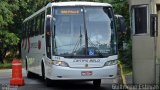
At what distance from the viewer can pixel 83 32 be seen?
17500 millimetres

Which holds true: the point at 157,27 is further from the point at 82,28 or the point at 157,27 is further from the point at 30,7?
the point at 30,7

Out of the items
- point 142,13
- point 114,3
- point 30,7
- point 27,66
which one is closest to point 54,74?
point 142,13

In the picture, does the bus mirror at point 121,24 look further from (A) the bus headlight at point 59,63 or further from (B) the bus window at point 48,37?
(B) the bus window at point 48,37

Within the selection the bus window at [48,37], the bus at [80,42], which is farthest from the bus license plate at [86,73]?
the bus window at [48,37]

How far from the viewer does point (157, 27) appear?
634 inches

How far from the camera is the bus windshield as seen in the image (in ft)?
56.7

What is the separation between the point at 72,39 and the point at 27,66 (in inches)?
359

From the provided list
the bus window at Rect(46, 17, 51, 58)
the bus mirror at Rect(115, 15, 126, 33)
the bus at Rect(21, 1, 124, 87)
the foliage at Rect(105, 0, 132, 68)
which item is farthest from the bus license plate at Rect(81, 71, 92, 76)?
the foliage at Rect(105, 0, 132, 68)

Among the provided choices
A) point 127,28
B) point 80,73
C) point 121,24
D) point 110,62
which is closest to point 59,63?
point 80,73

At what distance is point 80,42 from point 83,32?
16.8 inches

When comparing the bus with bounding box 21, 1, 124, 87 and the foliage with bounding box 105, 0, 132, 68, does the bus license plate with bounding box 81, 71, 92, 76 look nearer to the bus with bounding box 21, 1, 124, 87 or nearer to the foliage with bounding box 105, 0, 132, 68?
the bus with bounding box 21, 1, 124, 87

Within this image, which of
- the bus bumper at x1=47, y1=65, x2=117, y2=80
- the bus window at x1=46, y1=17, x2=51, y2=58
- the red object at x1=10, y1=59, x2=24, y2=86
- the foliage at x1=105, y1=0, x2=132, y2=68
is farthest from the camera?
the foliage at x1=105, y1=0, x2=132, y2=68

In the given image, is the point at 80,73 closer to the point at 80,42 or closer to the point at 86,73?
the point at 86,73

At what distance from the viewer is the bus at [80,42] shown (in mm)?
17109
